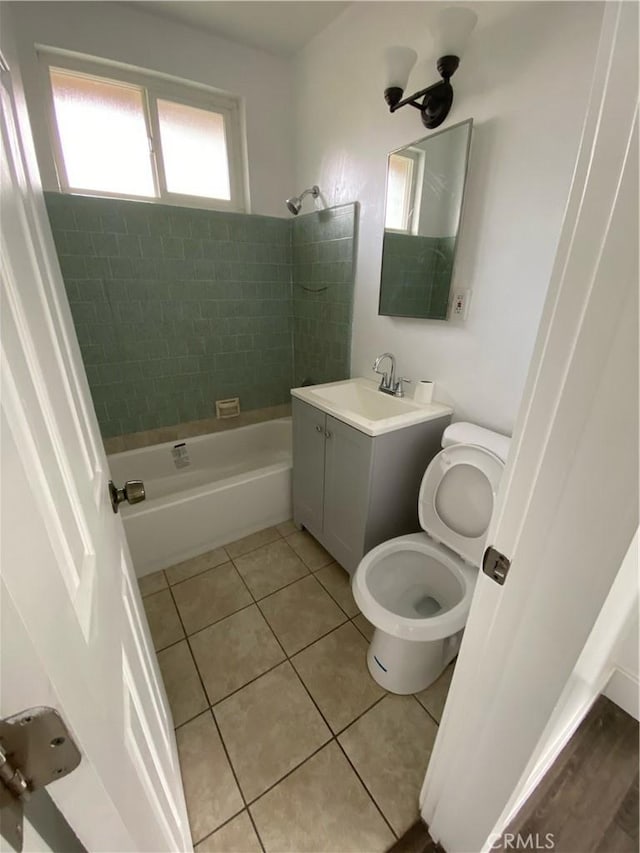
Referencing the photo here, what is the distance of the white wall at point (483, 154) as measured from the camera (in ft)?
3.51

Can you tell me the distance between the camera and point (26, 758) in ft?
0.96

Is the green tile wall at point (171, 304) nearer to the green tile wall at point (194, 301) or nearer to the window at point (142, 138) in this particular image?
the green tile wall at point (194, 301)

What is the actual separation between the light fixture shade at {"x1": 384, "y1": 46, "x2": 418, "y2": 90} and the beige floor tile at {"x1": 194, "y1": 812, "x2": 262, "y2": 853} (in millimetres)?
2553

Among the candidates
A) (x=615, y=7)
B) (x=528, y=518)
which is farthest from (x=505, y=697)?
(x=615, y=7)

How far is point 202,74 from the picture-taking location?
188 centimetres

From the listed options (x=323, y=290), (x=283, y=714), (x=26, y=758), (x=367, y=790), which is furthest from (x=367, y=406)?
(x=26, y=758)

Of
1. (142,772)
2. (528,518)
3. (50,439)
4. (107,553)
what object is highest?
(50,439)

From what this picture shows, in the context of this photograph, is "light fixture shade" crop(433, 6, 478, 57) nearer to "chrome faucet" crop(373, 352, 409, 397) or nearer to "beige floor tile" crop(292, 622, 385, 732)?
"chrome faucet" crop(373, 352, 409, 397)

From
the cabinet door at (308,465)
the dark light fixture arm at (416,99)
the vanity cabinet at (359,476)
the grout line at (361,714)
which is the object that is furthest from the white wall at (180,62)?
the grout line at (361,714)

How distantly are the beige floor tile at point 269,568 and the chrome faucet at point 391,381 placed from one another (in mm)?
1032

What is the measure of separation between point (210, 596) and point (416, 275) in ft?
5.92

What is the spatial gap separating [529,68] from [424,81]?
0.45 meters

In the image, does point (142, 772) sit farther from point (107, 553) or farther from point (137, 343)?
point (137, 343)

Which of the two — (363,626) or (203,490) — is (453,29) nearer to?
(203,490)
